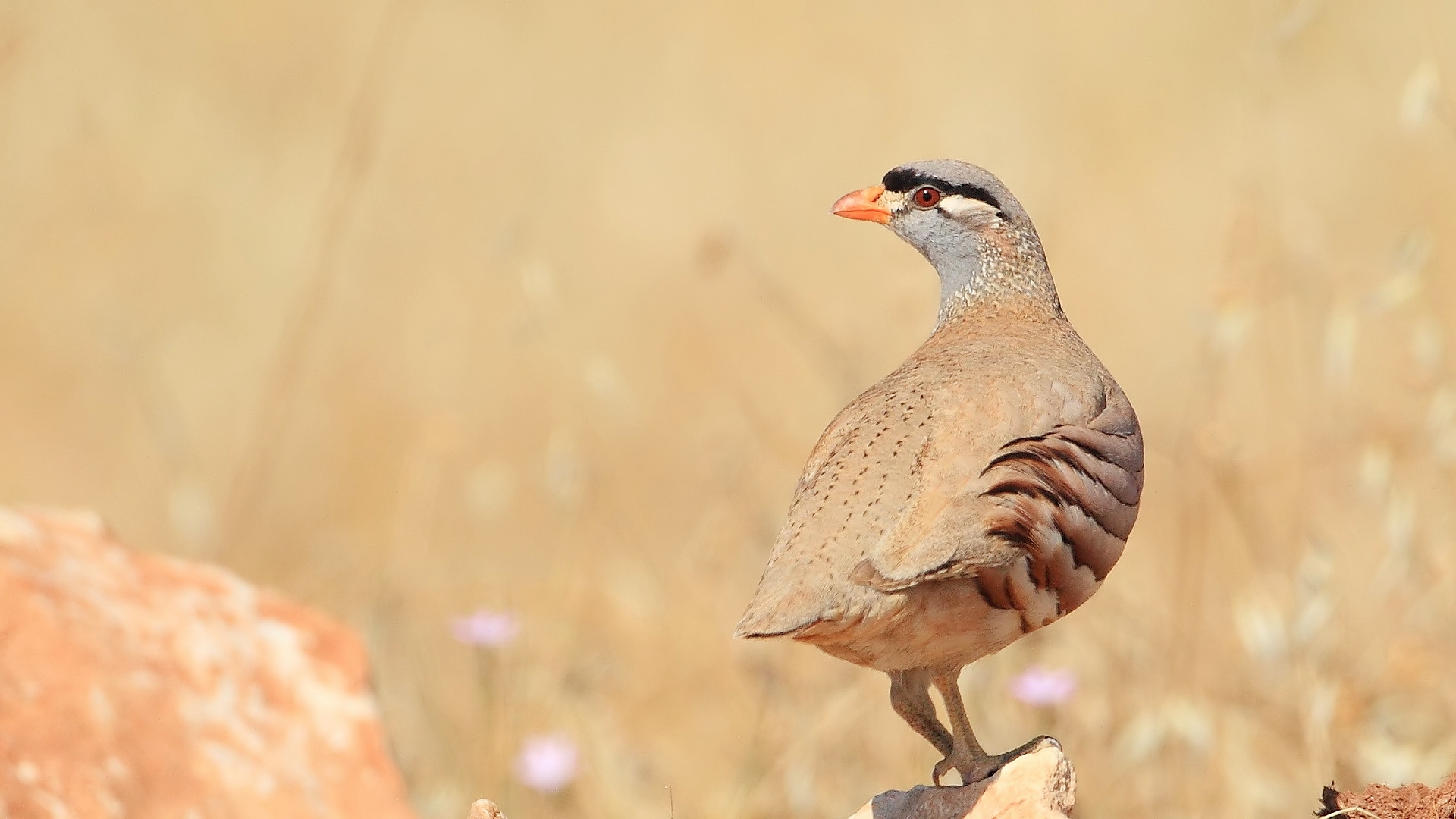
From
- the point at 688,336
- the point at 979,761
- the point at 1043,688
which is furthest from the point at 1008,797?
the point at 688,336

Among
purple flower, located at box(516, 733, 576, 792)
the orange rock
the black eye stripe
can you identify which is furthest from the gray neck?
the orange rock

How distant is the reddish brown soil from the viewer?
3.56 metres

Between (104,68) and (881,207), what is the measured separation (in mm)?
8840

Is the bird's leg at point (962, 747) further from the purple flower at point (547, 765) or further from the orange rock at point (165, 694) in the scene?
the orange rock at point (165, 694)

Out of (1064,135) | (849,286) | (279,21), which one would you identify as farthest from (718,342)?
(279,21)

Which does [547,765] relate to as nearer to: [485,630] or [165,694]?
[485,630]

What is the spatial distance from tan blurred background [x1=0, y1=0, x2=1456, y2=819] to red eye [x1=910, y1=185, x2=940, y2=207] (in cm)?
105

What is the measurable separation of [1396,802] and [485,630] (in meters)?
2.56

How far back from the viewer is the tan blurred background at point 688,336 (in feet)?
19.6

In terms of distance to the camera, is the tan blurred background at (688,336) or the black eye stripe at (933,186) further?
the tan blurred background at (688,336)

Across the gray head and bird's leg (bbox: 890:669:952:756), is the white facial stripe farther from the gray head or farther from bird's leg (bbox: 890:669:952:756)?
bird's leg (bbox: 890:669:952:756)

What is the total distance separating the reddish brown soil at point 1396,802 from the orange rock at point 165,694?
2.34 metres

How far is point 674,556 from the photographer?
955cm

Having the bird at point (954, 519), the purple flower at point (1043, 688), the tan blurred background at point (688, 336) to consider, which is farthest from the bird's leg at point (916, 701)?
the tan blurred background at point (688, 336)
